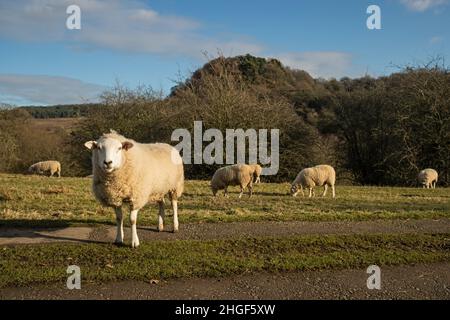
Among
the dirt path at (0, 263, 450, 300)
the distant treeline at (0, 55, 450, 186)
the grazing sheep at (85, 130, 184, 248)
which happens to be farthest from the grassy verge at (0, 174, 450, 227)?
the distant treeline at (0, 55, 450, 186)

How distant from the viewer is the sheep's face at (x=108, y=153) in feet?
26.6

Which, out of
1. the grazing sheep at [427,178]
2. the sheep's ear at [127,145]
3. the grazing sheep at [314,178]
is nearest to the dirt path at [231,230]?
the sheep's ear at [127,145]

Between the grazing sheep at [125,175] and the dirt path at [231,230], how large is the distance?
0.96 m

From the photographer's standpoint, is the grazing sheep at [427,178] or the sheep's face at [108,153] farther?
the grazing sheep at [427,178]

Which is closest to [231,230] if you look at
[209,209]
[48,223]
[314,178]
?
[209,209]

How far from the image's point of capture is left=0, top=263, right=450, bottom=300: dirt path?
6.73m

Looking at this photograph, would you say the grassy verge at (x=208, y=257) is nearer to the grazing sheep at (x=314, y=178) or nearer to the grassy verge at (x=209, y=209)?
the grassy verge at (x=209, y=209)

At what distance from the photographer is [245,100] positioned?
33844 millimetres

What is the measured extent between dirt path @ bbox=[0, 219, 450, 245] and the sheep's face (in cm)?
190

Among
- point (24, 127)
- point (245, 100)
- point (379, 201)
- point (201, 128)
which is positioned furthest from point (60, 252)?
point (24, 127)

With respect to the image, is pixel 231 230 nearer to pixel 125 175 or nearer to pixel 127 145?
pixel 125 175

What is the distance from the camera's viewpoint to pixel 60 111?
7050 centimetres

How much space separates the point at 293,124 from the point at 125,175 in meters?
28.0

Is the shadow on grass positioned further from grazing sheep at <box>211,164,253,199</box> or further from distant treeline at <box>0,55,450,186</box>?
distant treeline at <box>0,55,450,186</box>
